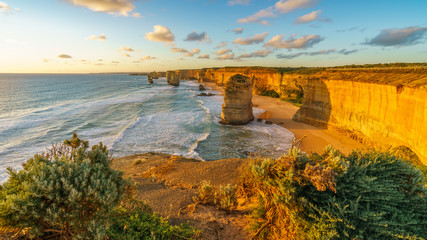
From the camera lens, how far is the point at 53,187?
3.08 metres

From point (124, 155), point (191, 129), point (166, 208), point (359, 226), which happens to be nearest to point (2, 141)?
point (124, 155)

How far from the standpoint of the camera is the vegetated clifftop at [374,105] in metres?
13.0

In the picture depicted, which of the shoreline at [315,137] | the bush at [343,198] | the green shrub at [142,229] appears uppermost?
the bush at [343,198]

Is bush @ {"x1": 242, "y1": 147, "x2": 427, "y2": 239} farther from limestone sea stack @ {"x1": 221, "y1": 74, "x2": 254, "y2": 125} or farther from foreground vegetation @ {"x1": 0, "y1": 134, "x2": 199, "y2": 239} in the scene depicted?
limestone sea stack @ {"x1": 221, "y1": 74, "x2": 254, "y2": 125}

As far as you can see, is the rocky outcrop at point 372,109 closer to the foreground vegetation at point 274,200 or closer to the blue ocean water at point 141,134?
the blue ocean water at point 141,134

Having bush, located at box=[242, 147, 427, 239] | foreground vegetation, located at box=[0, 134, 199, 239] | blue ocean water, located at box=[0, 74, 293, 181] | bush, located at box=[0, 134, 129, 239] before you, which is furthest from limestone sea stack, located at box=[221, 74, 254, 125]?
bush, located at box=[0, 134, 129, 239]

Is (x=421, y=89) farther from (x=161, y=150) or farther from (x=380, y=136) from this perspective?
(x=161, y=150)

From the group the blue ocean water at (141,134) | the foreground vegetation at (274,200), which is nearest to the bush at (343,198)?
the foreground vegetation at (274,200)

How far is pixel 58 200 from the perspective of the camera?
10.1 feet

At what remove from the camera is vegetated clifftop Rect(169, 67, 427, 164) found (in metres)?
13.0

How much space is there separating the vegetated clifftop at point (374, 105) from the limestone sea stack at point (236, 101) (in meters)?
8.27

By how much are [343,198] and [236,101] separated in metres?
22.8

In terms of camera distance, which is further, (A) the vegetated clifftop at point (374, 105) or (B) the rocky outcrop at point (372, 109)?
(A) the vegetated clifftop at point (374, 105)

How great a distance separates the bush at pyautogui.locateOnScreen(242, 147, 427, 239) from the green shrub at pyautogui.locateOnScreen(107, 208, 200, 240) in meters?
1.94
